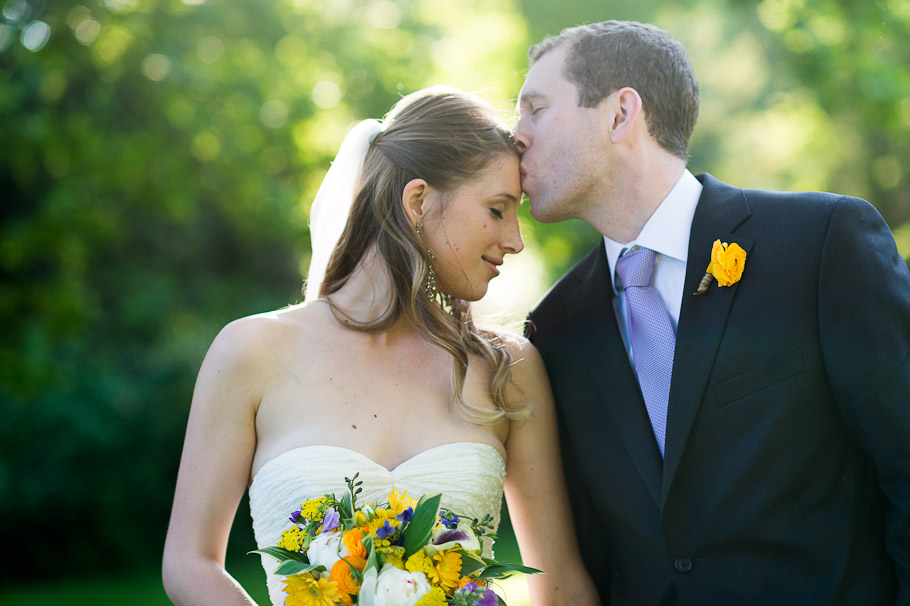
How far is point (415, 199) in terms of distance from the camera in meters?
3.55

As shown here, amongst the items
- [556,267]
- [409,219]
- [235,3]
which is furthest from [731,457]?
[556,267]

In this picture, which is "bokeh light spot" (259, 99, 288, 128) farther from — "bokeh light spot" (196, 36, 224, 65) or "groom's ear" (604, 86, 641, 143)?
"groom's ear" (604, 86, 641, 143)

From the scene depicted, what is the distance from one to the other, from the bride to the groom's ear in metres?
0.43

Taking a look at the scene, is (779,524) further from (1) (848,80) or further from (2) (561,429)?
(1) (848,80)

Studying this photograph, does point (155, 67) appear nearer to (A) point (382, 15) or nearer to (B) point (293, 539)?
(A) point (382, 15)

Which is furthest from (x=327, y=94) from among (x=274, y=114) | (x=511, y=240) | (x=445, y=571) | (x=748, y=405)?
(x=445, y=571)

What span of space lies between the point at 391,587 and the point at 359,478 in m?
0.75

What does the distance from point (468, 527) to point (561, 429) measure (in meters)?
0.85

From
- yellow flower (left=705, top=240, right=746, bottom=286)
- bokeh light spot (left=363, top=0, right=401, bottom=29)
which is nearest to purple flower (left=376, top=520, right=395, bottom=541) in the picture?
yellow flower (left=705, top=240, right=746, bottom=286)

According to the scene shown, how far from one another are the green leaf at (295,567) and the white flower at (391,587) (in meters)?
0.17

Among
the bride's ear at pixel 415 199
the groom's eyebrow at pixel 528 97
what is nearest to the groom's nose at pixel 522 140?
the groom's eyebrow at pixel 528 97

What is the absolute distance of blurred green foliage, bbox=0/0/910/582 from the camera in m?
8.84

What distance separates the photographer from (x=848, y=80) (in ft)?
30.6

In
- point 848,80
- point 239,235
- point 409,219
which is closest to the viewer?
point 409,219
